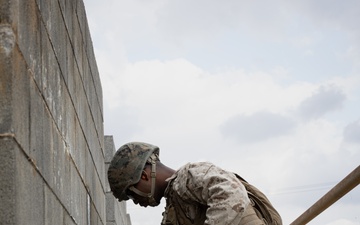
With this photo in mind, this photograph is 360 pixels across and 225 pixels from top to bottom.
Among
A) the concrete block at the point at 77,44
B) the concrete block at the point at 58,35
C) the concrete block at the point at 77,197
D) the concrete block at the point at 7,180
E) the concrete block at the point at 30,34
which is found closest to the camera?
the concrete block at the point at 7,180

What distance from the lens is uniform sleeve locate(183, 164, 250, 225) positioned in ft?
10.8

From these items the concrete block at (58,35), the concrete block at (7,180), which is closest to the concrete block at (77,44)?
the concrete block at (58,35)

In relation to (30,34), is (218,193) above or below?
below

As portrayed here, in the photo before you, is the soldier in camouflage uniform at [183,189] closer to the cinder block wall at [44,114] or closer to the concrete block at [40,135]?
the cinder block wall at [44,114]

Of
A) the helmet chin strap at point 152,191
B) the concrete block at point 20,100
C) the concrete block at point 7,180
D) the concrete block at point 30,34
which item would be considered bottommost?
the helmet chin strap at point 152,191

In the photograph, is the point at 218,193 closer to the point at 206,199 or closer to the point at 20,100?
the point at 206,199

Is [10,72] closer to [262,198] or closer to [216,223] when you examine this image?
[216,223]

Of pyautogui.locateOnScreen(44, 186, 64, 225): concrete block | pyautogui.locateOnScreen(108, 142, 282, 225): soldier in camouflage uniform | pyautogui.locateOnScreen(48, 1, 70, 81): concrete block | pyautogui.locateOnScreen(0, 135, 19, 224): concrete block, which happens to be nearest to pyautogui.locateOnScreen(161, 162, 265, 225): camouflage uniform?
pyautogui.locateOnScreen(108, 142, 282, 225): soldier in camouflage uniform

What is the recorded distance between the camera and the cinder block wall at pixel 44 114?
2619 millimetres

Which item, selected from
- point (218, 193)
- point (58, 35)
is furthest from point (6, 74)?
point (58, 35)

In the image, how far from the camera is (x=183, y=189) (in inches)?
138

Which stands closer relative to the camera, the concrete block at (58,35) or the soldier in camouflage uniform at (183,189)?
the soldier in camouflage uniform at (183,189)

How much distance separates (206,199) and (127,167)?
0.46 meters

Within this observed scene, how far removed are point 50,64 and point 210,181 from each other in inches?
32.8
